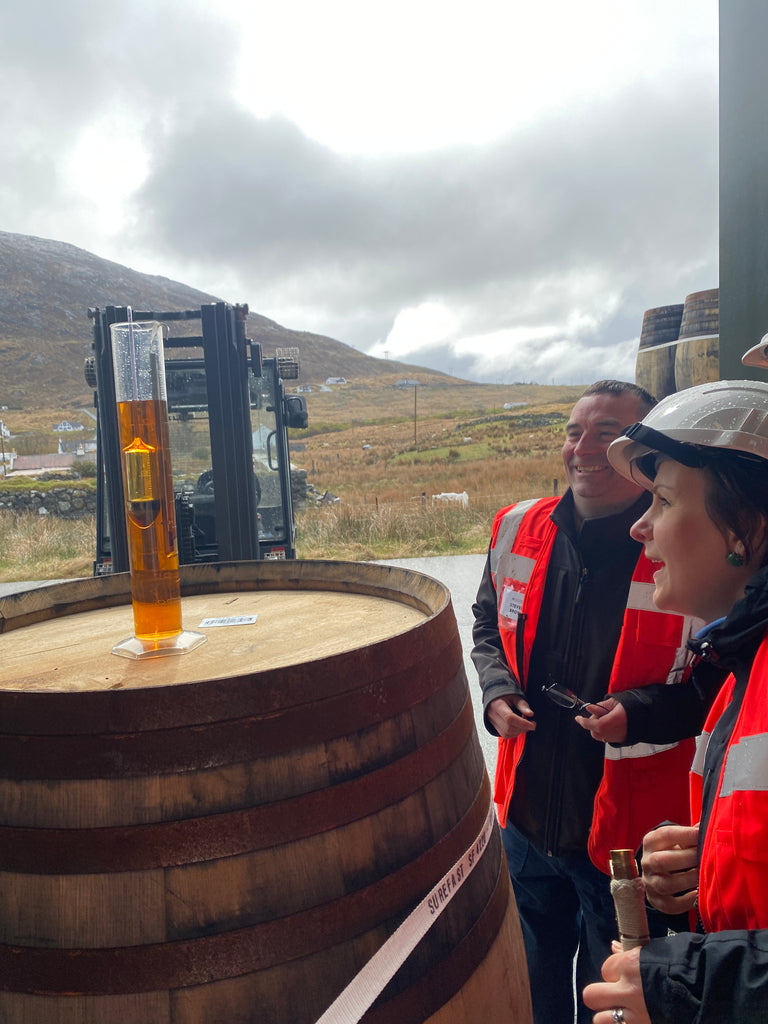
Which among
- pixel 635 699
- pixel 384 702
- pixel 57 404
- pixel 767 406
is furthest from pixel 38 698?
pixel 57 404

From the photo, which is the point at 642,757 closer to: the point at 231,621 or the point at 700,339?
the point at 231,621

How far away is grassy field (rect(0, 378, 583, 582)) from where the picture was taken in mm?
11414

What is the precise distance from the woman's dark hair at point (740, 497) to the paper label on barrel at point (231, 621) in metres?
0.99

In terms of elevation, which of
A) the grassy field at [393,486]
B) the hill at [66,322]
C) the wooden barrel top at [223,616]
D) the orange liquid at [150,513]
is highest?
the hill at [66,322]

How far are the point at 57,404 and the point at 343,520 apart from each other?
84.5m

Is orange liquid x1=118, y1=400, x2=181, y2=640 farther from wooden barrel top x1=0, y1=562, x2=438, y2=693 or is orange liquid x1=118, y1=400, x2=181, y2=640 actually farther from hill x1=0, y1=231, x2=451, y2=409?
hill x1=0, y1=231, x2=451, y2=409

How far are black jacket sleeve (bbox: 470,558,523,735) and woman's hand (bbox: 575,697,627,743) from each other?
0.27 meters

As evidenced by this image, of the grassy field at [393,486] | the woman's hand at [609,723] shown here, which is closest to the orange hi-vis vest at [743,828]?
the woman's hand at [609,723]

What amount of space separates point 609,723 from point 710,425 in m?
0.90

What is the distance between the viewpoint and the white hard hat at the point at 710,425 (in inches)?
49.8

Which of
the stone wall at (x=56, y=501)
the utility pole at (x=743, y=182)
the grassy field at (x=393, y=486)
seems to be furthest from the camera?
the stone wall at (x=56, y=501)

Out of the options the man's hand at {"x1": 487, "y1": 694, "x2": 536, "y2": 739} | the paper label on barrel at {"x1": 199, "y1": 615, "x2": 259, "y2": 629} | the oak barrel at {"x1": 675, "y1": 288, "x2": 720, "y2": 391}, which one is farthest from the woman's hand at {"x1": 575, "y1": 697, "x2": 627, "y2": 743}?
the oak barrel at {"x1": 675, "y1": 288, "x2": 720, "y2": 391}

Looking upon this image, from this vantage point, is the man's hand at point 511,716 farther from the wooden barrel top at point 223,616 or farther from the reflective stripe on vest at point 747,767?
the reflective stripe on vest at point 747,767

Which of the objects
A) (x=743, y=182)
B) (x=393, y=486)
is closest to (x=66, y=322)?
(x=393, y=486)
